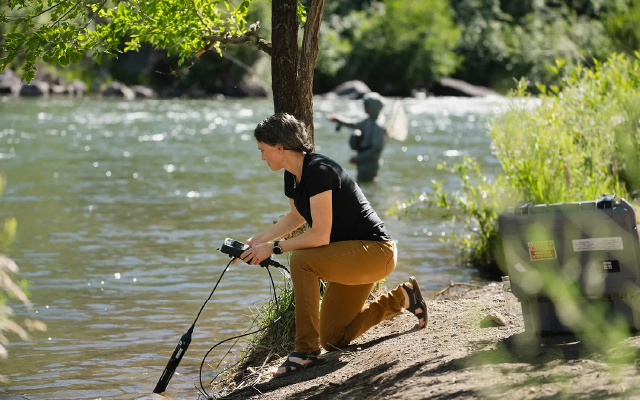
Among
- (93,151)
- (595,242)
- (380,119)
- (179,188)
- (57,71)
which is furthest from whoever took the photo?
(57,71)

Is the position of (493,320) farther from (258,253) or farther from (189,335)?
(189,335)

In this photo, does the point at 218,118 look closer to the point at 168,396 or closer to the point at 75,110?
the point at 75,110

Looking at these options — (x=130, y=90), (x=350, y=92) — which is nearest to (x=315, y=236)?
(x=350, y=92)

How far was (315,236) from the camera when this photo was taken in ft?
16.0

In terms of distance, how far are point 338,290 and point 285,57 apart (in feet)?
5.25

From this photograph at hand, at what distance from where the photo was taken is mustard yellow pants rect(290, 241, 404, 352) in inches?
195

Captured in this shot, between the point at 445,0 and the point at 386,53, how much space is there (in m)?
13.1

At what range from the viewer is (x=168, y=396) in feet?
18.2

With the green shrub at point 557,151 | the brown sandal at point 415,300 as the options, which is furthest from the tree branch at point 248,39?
the green shrub at point 557,151

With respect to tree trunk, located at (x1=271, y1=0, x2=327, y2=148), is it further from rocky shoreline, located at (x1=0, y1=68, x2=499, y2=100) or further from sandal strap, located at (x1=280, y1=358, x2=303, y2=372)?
rocky shoreline, located at (x1=0, y1=68, x2=499, y2=100)

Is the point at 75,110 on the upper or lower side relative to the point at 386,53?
lower

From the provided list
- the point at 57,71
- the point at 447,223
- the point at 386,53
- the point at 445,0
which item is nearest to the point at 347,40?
the point at 386,53

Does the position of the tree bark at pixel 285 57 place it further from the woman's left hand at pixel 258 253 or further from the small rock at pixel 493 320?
the small rock at pixel 493 320

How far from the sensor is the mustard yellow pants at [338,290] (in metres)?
4.95
